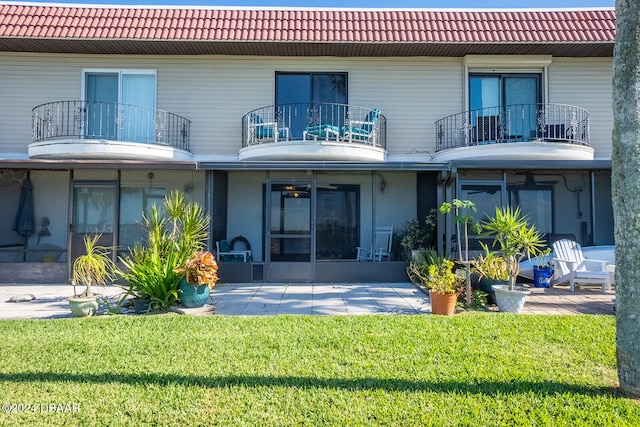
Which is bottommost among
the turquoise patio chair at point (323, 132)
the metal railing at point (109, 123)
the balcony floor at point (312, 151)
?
the balcony floor at point (312, 151)

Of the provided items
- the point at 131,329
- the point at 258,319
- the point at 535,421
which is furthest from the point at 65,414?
the point at 535,421

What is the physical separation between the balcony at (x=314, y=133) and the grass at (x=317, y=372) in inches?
197

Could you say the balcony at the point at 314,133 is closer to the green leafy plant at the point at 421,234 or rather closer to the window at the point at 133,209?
the green leafy plant at the point at 421,234

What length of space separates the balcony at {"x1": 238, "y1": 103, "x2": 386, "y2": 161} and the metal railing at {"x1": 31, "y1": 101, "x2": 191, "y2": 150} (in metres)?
2.08

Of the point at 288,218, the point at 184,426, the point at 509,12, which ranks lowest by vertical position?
the point at 184,426

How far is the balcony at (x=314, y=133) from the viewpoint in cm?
945

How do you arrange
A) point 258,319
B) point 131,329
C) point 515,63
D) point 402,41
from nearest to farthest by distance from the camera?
1. point 131,329
2. point 258,319
3. point 402,41
4. point 515,63

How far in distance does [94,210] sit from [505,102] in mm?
11566

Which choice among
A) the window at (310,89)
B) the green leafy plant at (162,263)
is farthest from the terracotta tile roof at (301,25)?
the green leafy plant at (162,263)

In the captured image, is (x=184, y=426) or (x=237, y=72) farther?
(x=237, y=72)

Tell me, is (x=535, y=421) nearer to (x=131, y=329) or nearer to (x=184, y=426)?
(x=184, y=426)

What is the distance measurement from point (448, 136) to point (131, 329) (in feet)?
30.0

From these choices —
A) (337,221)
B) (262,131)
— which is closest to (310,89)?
(262,131)

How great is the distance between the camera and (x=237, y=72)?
1083 cm
